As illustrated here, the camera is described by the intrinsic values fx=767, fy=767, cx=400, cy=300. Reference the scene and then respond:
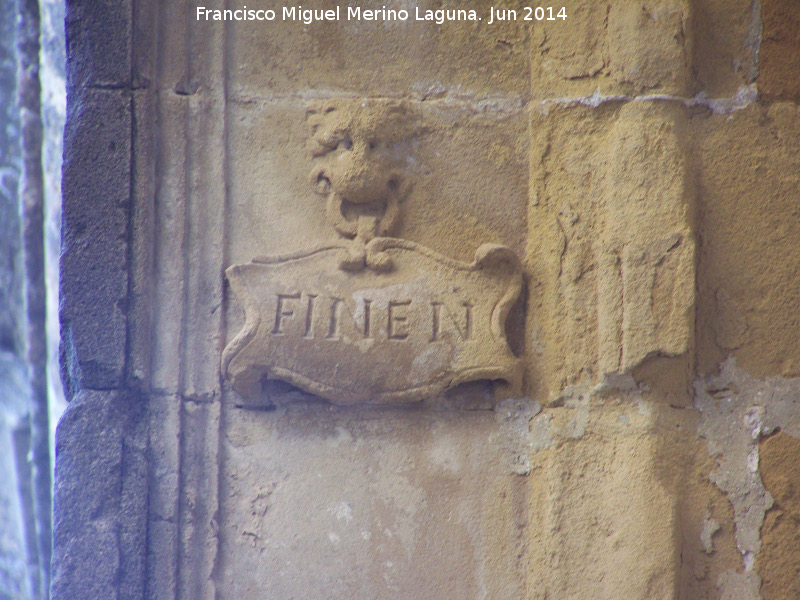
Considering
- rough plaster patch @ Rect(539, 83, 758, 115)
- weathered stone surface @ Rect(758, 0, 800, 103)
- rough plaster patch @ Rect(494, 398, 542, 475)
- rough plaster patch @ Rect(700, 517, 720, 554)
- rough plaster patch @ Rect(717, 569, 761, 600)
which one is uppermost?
weathered stone surface @ Rect(758, 0, 800, 103)

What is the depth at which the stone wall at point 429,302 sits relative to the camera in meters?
1.83

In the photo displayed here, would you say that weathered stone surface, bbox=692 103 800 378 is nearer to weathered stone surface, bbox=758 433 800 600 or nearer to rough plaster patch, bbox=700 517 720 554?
weathered stone surface, bbox=758 433 800 600

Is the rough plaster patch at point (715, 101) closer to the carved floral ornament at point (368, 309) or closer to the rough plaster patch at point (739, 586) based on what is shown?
the carved floral ornament at point (368, 309)

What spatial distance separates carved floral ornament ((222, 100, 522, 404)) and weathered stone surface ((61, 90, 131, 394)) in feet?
0.94

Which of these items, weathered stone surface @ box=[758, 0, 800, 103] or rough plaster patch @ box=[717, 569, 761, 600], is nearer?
rough plaster patch @ box=[717, 569, 761, 600]

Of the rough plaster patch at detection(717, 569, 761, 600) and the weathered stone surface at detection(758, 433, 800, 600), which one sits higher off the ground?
the weathered stone surface at detection(758, 433, 800, 600)

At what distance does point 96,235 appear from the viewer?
6.21ft

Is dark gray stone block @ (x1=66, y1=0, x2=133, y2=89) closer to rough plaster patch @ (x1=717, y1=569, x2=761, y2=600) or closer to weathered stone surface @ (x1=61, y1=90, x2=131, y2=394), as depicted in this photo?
weathered stone surface @ (x1=61, y1=90, x2=131, y2=394)

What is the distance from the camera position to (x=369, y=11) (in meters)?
1.99

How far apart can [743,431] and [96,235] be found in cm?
165

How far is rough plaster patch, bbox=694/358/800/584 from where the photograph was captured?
5.95 ft

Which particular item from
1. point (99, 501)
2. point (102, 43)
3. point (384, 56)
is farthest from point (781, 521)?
point (102, 43)

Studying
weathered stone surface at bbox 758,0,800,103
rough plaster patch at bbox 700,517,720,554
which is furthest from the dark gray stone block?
rough plaster patch at bbox 700,517,720,554

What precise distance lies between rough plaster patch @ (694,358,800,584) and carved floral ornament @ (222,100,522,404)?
19.2 inches
